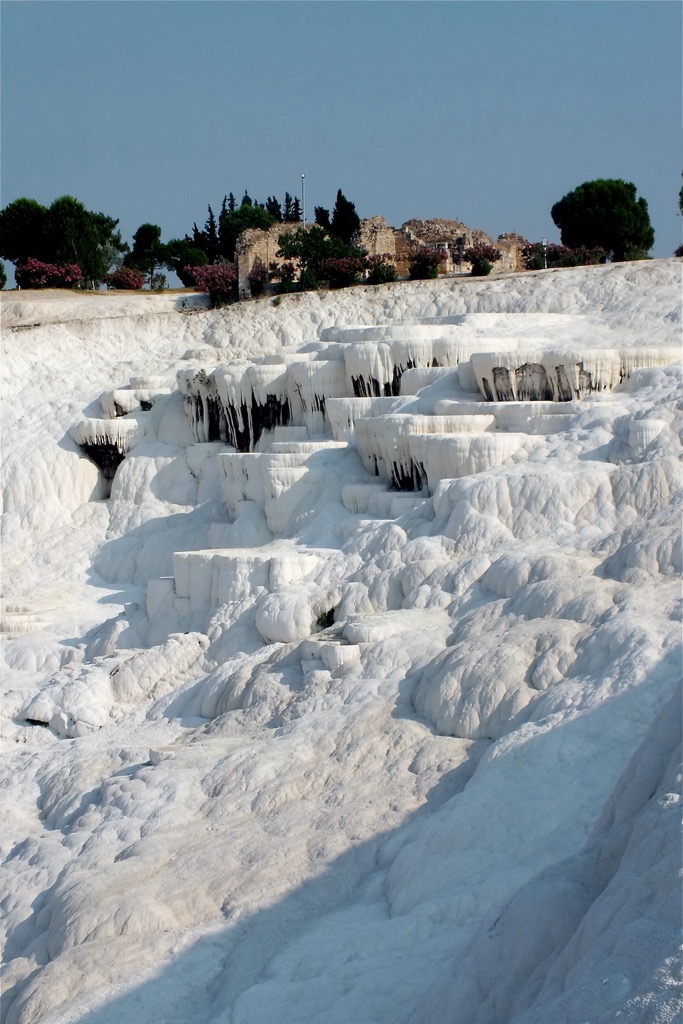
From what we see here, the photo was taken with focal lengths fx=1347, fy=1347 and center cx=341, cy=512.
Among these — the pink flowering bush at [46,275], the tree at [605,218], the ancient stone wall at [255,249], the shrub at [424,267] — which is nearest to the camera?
the shrub at [424,267]

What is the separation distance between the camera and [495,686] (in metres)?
10.8

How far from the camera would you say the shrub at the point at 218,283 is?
97.7 feet

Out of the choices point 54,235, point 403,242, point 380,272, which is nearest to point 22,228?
point 54,235

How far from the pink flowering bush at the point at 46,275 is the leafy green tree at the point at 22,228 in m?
6.52

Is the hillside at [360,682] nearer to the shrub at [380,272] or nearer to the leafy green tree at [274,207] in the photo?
the shrub at [380,272]

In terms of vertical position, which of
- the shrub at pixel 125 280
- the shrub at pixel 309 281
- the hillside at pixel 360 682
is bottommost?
the hillside at pixel 360 682

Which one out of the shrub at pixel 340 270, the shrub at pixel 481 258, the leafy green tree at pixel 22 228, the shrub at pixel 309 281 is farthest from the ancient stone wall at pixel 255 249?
the leafy green tree at pixel 22 228

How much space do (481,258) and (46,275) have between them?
11.3 metres

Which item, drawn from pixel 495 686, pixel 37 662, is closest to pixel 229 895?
pixel 495 686

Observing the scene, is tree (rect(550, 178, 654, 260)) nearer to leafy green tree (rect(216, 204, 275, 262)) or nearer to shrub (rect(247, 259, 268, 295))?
shrub (rect(247, 259, 268, 295))

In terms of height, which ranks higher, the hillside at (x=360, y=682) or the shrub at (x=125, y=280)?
the shrub at (x=125, y=280)

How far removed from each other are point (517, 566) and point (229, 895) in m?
4.57

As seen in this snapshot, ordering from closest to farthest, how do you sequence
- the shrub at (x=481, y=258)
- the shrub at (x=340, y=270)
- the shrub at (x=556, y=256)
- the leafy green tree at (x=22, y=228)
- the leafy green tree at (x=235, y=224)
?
the shrub at (x=481, y=258) → the shrub at (x=340, y=270) → the shrub at (x=556, y=256) → the leafy green tree at (x=22, y=228) → the leafy green tree at (x=235, y=224)

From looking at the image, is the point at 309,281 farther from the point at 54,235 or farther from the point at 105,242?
the point at 105,242
